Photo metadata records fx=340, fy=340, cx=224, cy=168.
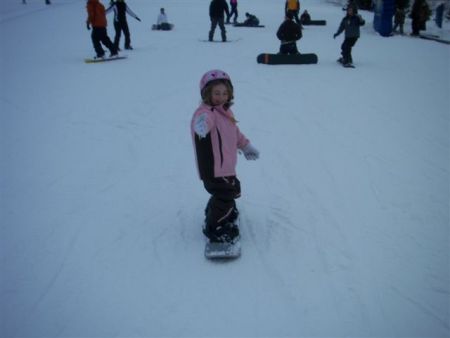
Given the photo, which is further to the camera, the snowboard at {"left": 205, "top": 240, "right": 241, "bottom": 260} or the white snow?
the snowboard at {"left": 205, "top": 240, "right": 241, "bottom": 260}

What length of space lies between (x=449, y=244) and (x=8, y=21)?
18.8 meters

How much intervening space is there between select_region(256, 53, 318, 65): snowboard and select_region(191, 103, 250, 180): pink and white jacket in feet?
22.0

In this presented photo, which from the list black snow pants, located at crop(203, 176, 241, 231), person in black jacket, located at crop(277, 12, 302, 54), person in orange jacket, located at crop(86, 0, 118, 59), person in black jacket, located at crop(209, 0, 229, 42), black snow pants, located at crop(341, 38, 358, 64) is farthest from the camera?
person in black jacket, located at crop(209, 0, 229, 42)

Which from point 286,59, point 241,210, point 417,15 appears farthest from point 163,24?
point 241,210

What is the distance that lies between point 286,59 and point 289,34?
24.5 inches

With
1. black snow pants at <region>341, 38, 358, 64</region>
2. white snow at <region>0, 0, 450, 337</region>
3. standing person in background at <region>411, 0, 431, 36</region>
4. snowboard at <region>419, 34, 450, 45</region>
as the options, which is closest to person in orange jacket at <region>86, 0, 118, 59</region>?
white snow at <region>0, 0, 450, 337</region>

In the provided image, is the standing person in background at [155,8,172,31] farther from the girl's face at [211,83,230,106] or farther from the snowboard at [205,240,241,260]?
the snowboard at [205,240,241,260]

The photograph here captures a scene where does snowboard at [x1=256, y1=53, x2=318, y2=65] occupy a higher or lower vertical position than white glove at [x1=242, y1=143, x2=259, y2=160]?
lower

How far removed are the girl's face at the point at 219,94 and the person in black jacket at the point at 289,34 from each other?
23.0 feet

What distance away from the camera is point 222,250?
273cm

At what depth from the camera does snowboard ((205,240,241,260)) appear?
2.71m

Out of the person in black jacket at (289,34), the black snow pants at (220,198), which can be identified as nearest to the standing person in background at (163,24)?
the person in black jacket at (289,34)

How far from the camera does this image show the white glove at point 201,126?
2.34 meters

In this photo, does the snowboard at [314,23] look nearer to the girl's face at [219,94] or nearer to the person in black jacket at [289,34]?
the person in black jacket at [289,34]
